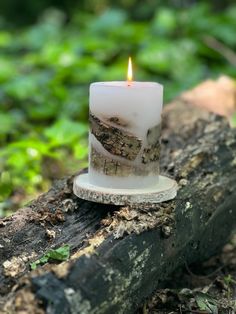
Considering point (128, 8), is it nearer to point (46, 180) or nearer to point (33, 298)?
point (46, 180)

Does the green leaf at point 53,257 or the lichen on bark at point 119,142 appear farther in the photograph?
the lichen on bark at point 119,142

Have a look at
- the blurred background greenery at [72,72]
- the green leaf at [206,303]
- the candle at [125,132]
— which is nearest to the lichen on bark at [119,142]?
the candle at [125,132]

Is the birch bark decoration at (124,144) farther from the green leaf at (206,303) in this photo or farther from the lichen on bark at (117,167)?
the green leaf at (206,303)

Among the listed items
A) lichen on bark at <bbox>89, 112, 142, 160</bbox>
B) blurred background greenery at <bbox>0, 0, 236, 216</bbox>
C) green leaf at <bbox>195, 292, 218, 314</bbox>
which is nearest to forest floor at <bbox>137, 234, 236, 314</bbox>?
green leaf at <bbox>195, 292, 218, 314</bbox>

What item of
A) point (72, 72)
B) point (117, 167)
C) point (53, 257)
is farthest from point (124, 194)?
point (72, 72)

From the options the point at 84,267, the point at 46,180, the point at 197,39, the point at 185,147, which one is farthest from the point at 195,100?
the point at 197,39

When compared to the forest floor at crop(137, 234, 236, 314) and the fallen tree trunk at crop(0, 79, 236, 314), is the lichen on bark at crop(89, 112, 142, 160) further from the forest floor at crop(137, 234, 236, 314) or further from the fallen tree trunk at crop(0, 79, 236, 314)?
the forest floor at crop(137, 234, 236, 314)

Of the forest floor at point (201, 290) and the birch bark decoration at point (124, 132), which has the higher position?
the birch bark decoration at point (124, 132)
